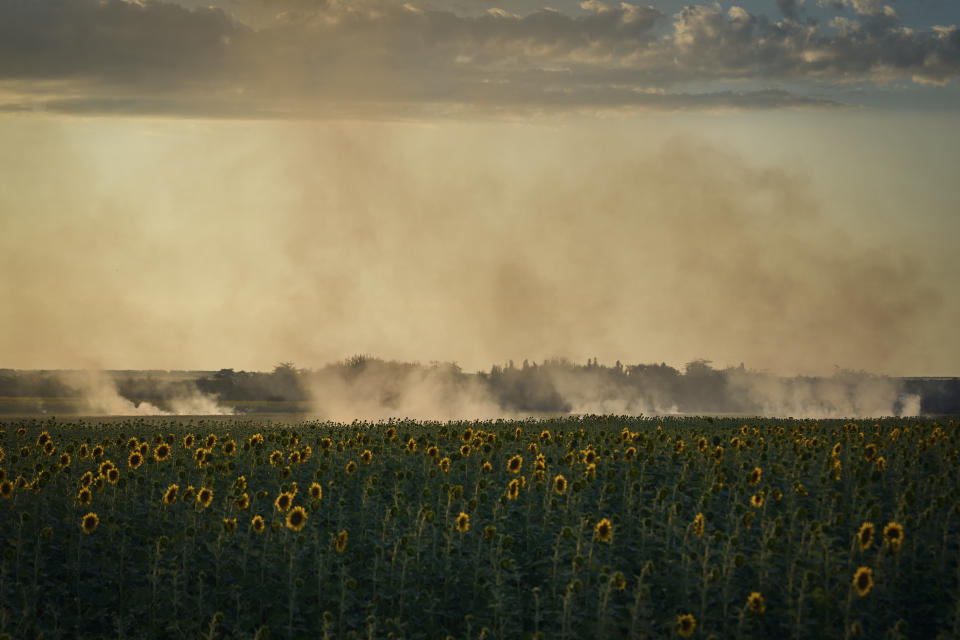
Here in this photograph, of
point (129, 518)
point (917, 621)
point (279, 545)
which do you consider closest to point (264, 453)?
point (129, 518)

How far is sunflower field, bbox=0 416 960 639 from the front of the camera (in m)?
14.1

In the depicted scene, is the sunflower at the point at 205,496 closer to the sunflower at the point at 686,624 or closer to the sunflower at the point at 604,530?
the sunflower at the point at 604,530

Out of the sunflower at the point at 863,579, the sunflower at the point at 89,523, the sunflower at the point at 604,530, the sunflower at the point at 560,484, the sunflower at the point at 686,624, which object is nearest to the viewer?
the sunflower at the point at 686,624

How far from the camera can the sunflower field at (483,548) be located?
14.1 meters

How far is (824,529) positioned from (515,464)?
19.0 feet

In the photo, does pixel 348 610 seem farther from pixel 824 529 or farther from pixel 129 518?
pixel 824 529

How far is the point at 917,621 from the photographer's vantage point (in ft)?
48.5

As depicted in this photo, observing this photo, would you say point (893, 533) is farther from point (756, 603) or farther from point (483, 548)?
point (483, 548)

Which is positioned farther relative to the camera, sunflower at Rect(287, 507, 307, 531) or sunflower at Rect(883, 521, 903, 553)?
sunflower at Rect(287, 507, 307, 531)

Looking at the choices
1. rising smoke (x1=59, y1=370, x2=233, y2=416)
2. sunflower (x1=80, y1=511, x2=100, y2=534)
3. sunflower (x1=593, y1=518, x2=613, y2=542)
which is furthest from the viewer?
rising smoke (x1=59, y1=370, x2=233, y2=416)

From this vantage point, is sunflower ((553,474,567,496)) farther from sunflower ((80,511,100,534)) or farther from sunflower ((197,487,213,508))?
sunflower ((80,511,100,534))

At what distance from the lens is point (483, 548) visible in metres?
16.5

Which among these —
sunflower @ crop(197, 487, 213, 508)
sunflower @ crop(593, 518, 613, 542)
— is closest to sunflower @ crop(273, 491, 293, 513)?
sunflower @ crop(197, 487, 213, 508)

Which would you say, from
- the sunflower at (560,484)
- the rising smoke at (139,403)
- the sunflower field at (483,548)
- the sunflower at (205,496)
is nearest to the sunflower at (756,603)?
the sunflower field at (483,548)
